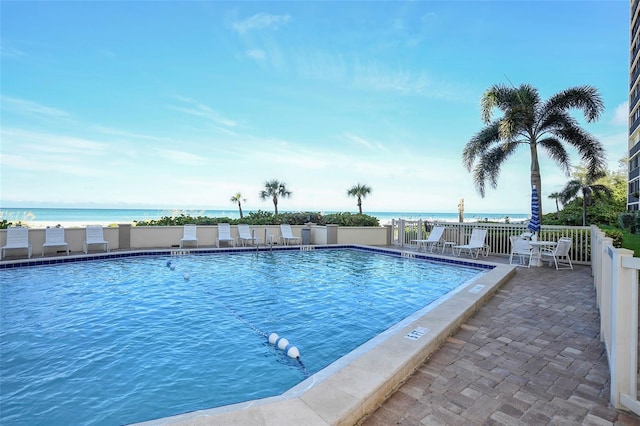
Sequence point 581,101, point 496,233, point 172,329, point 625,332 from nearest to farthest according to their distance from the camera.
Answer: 1. point 625,332
2. point 172,329
3. point 496,233
4. point 581,101

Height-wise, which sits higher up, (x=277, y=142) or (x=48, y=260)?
(x=277, y=142)

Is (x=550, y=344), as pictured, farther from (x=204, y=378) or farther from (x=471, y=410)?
(x=204, y=378)

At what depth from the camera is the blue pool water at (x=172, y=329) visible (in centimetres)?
288

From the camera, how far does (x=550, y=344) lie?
11.5 feet

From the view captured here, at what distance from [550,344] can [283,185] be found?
24.5m

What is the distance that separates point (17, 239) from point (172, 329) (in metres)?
8.14

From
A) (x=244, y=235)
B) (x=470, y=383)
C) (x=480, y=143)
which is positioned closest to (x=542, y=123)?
(x=480, y=143)

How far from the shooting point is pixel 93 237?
10.6 m

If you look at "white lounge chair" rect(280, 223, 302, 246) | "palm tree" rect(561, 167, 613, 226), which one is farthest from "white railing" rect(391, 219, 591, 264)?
"palm tree" rect(561, 167, 613, 226)

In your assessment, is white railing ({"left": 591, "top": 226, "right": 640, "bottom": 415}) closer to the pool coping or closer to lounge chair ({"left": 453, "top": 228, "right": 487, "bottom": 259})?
the pool coping

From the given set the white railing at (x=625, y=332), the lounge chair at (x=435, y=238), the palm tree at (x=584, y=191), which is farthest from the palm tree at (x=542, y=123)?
the palm tree at (x=584, y=191)

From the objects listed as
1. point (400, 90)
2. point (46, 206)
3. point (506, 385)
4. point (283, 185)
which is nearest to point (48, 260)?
point (506, 385)

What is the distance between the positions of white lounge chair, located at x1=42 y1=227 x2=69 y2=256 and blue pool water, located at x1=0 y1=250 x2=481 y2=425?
1.60m

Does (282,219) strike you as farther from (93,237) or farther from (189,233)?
(93,237)
